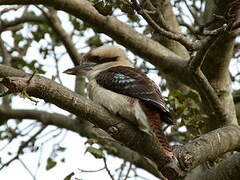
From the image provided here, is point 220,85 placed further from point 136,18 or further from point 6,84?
point 6,84

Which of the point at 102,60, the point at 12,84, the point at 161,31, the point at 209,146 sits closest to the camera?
the point at 12,84

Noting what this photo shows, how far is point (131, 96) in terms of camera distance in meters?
2.95

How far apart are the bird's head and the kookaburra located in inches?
3.7

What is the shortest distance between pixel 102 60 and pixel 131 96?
860 millimetres

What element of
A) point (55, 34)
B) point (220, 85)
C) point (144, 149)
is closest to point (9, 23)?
point (55, 34)

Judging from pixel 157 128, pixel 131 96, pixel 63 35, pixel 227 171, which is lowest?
pixel 227 171

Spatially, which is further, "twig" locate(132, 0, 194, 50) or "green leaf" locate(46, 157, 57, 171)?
"green leaf" locate(46, 157, 57, 171)

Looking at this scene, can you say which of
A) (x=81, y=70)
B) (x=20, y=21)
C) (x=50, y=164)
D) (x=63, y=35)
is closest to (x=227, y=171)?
(x=81, y=70)

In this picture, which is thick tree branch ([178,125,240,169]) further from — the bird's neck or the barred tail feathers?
the bird's neck

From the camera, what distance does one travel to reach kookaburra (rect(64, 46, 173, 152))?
280 cm

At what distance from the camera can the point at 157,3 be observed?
158 inches

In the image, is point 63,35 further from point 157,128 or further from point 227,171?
point 227,171

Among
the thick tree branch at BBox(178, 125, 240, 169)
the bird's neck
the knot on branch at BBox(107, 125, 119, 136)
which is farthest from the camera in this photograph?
the bird's neck

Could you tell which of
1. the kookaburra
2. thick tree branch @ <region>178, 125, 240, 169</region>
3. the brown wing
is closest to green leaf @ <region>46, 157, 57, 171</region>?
the kookaburra
